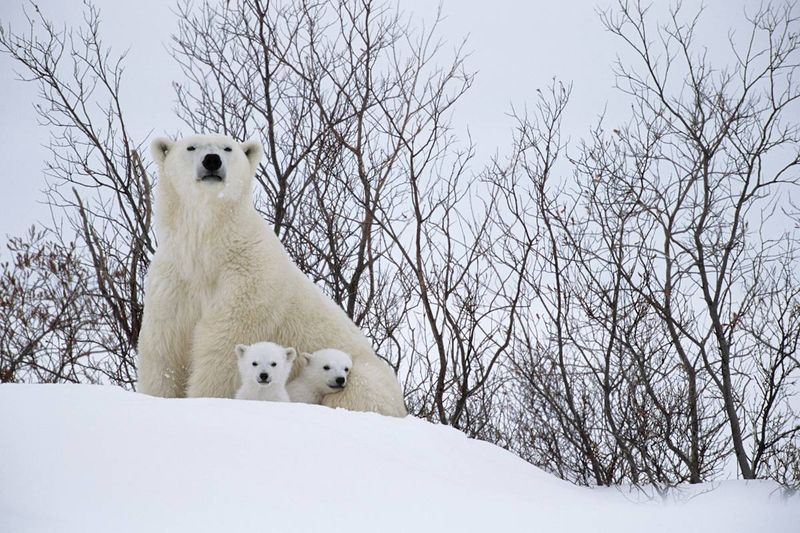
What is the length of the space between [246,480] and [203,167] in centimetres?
254

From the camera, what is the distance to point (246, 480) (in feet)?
9.48

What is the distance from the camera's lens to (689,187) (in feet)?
23.1

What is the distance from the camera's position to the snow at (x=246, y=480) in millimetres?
2574

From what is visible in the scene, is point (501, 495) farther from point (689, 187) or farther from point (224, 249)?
point (689, 187)

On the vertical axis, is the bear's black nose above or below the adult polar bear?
above

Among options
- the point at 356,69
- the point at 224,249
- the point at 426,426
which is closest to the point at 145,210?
the point at 356,69

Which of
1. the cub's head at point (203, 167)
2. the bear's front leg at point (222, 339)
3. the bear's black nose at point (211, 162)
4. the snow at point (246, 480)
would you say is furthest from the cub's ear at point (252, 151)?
the snow at point (246, 480)

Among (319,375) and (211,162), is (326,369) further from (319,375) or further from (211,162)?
(211,162)

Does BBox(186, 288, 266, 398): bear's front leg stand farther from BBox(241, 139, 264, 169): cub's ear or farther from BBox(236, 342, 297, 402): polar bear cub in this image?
BBox(241, 139, 264, 169): cub's ear

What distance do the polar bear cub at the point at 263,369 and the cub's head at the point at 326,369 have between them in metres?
0.19

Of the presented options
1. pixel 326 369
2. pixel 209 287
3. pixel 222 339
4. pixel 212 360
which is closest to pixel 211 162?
pixel 209 287

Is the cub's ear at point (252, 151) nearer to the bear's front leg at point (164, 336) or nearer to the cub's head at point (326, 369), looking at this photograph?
the bear's front leg at point (164, 336)

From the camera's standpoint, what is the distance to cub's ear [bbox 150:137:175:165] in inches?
202

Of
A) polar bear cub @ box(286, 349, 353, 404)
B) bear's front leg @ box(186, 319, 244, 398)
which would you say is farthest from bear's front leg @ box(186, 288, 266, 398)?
polar bear cub @ box(286, 349, 353, 404)
